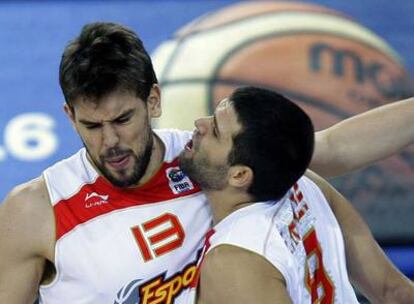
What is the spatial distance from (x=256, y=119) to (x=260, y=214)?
237 mm

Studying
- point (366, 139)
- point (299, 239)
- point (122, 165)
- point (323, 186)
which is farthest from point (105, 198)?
point (366, 139)

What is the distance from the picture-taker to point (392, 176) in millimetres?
4906

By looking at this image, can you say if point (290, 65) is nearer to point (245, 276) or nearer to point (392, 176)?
point (392, 176)

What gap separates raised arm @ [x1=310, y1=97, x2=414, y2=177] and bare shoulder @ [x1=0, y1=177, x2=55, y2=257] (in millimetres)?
797

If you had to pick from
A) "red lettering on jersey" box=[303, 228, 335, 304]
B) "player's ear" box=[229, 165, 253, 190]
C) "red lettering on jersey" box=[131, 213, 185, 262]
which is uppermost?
"player's ear" box=[229, 165, 253, 190]

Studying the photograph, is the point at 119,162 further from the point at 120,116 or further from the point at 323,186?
the point at 323,186

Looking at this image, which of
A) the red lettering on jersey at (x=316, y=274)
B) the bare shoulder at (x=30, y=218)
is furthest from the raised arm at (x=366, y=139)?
the bare shoulder at (x=30, y=218)

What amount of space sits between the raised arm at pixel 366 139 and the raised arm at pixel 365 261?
7 centimetres

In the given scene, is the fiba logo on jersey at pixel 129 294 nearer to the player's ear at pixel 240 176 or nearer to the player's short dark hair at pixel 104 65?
the player's ear at pixel 240 176

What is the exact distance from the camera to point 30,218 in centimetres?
267

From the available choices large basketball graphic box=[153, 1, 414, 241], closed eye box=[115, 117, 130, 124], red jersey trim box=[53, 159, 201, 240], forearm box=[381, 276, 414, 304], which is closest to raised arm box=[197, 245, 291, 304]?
red jersey trim box=[53, 159, 201, 240]

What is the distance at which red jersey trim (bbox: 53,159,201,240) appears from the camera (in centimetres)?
271

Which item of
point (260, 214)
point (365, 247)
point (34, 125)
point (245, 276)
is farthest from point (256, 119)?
point (34, 125)

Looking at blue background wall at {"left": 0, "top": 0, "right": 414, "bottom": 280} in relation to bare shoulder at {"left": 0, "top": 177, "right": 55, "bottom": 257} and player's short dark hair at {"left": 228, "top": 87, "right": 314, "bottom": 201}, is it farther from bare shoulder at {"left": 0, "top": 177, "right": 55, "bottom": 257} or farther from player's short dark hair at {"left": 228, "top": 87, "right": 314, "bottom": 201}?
player's short dark hair at {"left": 228, "top": 87, "right": 314, "bottom": 201}
